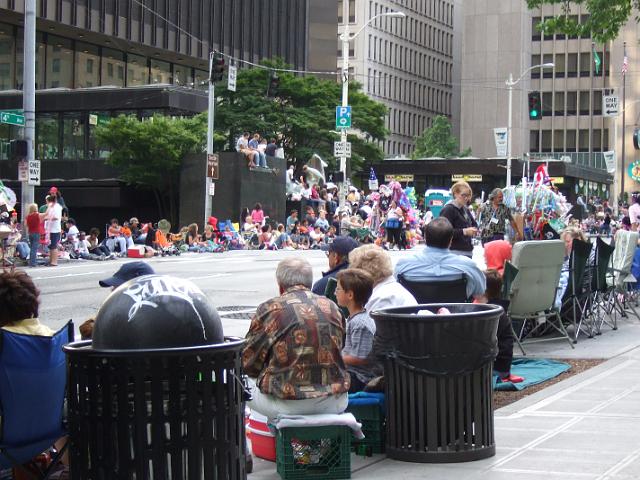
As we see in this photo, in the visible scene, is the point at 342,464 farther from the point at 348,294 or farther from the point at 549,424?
the point at 549,424

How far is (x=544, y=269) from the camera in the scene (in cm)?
→ 1262

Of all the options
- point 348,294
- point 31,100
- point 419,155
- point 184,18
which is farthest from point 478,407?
point 419,155

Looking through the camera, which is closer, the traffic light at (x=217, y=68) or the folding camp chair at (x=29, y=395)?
the folding camp chair at (x=29, y=395)

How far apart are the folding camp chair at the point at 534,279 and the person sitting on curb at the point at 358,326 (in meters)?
4.54

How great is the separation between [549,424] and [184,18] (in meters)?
60.8

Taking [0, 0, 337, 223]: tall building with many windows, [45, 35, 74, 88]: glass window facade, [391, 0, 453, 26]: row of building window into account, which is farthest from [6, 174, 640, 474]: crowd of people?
[391, 0, 453, 26]: row of building window

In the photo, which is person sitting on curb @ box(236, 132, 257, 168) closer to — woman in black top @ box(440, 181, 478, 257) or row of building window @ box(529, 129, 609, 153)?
woman in black top @ box(440, 181, 478, 257)

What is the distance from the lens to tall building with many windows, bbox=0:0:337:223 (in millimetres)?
50906

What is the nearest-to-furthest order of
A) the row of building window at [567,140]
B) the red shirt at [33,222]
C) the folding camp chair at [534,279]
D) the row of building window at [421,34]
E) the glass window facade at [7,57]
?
the folding camp chair at [534,279] → the red shirt at [33,222] → the glass window facade at [7,57] → the row of building window at [567,140] → the row of building window at [421,34]

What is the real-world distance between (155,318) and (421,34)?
142 meters

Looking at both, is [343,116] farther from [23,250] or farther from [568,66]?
[568,66]

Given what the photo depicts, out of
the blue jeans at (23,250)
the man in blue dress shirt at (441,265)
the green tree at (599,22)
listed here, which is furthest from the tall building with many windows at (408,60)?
the man in blue dress shirt at (441,265)

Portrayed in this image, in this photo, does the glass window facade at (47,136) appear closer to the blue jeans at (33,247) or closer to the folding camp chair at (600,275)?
the blue jeans at (33,247)

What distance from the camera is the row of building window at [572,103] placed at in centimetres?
12575
